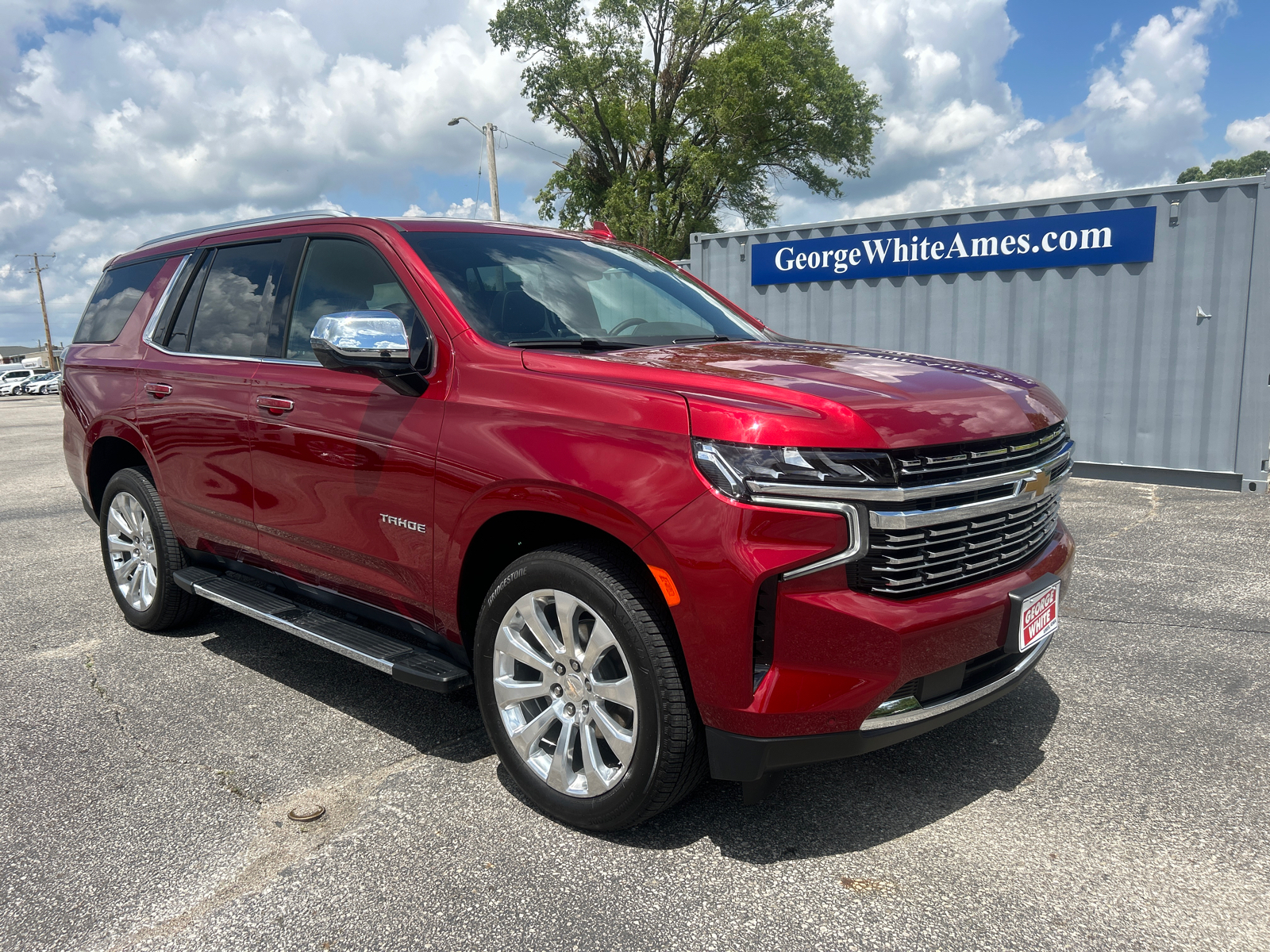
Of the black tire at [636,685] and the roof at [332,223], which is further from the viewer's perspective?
the roof at [332,223]

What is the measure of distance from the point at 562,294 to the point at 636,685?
63.2 inches

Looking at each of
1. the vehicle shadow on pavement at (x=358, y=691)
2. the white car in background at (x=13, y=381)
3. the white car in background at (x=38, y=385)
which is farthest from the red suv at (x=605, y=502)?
the white car in background at (x=13, y=381)

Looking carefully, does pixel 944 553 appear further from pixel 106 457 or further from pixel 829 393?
pixel 106 457

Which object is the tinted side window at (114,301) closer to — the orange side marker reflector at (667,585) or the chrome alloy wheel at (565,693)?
the chrome alloy wheel at (565,693)

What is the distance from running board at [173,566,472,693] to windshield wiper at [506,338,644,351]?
1098 millimetres

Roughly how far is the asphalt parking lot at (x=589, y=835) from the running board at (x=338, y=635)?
0.39m

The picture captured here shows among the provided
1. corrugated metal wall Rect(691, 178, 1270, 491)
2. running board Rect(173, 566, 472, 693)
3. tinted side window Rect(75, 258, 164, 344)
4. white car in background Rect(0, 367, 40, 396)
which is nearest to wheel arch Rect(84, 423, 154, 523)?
tinted side window Rect(75, 258, 164, 344)

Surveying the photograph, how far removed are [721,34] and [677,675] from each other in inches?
1242

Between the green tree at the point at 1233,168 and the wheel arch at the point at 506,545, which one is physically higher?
the green tree at the point at 1233,168

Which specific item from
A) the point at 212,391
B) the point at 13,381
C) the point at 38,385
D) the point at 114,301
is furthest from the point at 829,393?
the point at 13,381

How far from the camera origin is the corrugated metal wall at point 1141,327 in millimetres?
8695

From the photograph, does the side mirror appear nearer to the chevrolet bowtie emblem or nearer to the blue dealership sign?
the chevrolet bowtie emblem

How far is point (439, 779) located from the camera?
305 cm

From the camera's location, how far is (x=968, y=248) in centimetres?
988
